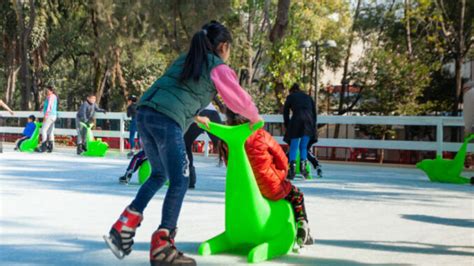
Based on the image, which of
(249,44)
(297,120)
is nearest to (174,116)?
(297,120)

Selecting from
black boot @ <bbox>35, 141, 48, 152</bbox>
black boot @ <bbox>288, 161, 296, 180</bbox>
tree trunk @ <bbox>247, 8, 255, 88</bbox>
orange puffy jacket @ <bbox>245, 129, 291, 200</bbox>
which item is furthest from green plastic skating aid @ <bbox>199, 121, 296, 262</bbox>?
tree trunk @ <bbox>247, 8, 255, 88</bbox>

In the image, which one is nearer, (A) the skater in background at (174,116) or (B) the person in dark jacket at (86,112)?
(A) the skater in background at (174,116)

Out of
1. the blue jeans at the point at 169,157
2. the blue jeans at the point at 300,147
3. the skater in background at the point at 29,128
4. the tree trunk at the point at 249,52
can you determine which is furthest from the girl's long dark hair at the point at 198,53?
the tree trunk at the point at 249,52

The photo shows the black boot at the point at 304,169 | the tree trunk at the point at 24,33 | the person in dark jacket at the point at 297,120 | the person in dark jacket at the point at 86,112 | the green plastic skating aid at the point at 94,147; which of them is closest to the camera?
the person in dark jacket at the point at 297,120

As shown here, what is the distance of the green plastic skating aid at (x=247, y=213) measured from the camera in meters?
4.73

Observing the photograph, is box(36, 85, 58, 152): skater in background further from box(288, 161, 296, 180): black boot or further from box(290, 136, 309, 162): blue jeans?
box(288, 161, 296, 180): black boot

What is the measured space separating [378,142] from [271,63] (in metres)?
7.77

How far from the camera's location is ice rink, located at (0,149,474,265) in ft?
16.3

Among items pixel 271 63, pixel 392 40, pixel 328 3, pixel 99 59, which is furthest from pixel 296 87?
pixel 328 3

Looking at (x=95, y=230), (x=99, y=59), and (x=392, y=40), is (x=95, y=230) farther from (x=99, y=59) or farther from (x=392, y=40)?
(x=392, y=40)

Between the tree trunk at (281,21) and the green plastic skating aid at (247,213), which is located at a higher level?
the tree trunk at (281,21)

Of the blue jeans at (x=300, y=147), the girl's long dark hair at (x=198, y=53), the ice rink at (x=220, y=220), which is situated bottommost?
the ice rink at (x=220, y=220)

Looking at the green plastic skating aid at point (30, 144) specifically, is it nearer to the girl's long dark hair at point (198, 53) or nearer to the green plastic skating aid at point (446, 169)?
the green plastic skating aid at point (446, 169)

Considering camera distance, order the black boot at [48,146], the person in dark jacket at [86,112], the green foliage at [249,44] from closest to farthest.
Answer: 1. the person in dark jacket at [86,112]
2. the black boot at [48,146]
3. the green foliage at [249,44]
